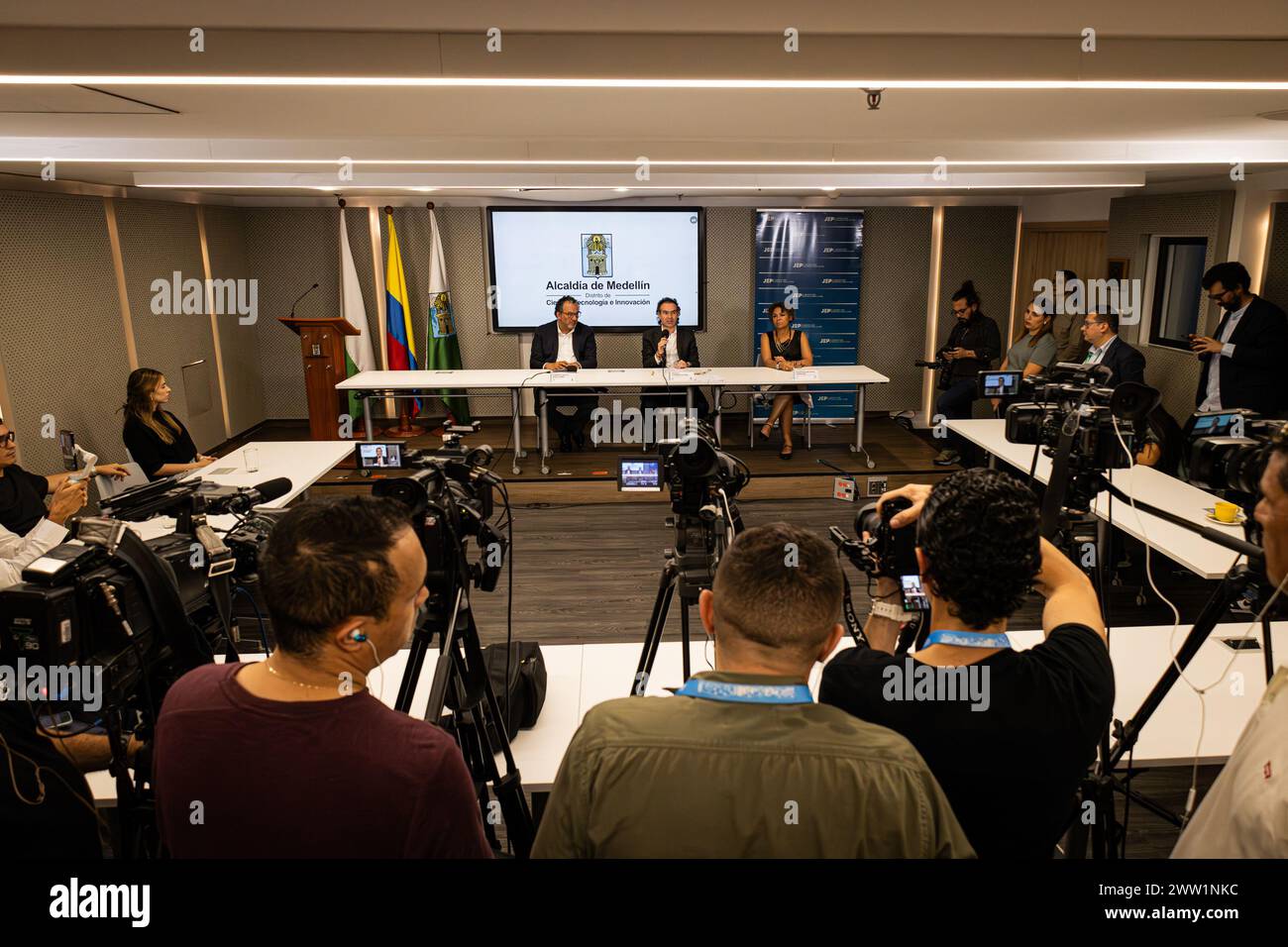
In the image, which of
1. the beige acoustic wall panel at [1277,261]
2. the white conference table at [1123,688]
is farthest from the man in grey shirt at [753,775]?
the beige acoustic wall panel at [1277,261]

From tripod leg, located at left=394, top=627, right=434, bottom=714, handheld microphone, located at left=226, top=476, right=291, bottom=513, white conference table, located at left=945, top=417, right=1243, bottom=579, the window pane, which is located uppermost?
the window pane

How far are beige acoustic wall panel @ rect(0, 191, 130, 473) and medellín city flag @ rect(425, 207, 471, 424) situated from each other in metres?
2.62

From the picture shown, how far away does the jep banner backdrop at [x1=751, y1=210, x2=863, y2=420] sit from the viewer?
7.83m

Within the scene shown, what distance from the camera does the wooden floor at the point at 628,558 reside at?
12.5ft

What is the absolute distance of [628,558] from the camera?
4.81m

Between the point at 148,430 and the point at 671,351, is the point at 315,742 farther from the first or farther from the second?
the point at 671,351

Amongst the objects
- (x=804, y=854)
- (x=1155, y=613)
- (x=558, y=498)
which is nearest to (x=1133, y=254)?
(x=1155, y=613)

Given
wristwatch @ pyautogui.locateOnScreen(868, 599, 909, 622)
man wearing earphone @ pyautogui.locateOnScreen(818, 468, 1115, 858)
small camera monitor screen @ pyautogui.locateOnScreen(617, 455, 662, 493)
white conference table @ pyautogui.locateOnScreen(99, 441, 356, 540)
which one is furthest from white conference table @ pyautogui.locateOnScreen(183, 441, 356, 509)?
man wearing earphone @ pyautogui.locateOnScreen(818, 468, 1115, 858)

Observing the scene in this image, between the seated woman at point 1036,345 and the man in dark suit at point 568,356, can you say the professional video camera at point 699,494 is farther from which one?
the man in dark suit at point 568,356

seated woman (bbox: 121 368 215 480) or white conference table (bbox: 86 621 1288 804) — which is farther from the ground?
seated woman (bbox: 121 368 215 480)

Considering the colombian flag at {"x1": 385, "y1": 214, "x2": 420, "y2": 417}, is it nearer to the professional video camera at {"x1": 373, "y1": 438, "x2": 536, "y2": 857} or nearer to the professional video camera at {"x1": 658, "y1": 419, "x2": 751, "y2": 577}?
the professional video camera at {"x1": 658, "y1": 419, "x2": 751, "y2": 577}

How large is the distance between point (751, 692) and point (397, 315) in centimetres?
743

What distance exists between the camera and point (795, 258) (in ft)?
26.0

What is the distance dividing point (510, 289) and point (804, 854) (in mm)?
7499
